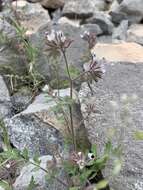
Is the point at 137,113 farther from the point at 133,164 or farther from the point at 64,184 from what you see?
the point at 64,184

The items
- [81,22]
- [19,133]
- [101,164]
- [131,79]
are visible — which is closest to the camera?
[101,164]

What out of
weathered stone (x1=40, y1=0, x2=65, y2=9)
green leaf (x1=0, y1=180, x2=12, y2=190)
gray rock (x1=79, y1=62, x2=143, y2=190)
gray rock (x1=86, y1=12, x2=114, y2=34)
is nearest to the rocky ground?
gray rock (x1=79, y1=62, x2=143, y2=190)

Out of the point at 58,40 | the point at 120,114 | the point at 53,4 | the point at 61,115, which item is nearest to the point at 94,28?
the point at 53,4

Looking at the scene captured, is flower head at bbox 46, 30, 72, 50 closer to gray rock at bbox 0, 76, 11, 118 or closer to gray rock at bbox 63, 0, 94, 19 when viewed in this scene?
gray rock at bbox 0, 76, 11, 118

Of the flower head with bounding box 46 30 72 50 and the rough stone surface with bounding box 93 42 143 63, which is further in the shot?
the rough stone surface with bounding box 93 42 143 63

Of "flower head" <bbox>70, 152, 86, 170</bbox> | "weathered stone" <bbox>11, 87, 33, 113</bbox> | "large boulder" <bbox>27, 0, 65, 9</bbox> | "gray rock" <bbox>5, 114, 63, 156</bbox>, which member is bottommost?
"large boulder" <bbox>27, 0, 65, 9</bbox>

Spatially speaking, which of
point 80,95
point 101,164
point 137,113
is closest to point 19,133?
point 80,95
